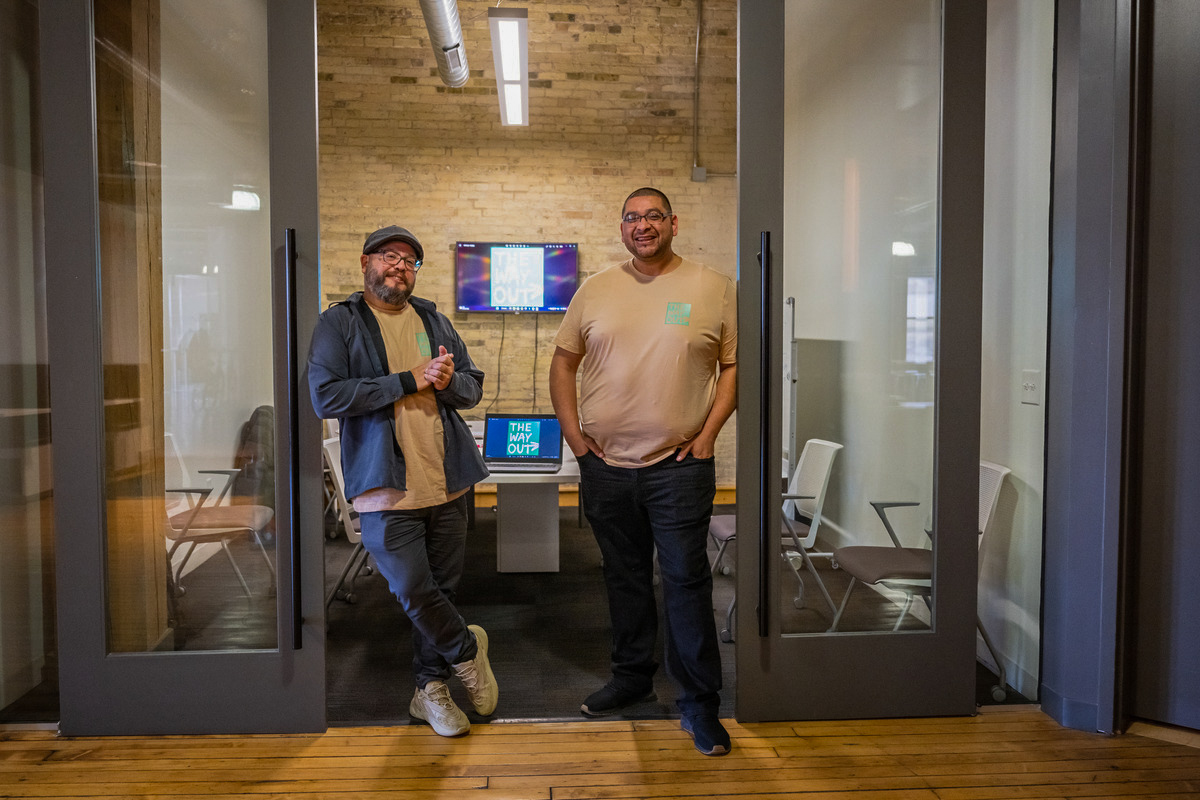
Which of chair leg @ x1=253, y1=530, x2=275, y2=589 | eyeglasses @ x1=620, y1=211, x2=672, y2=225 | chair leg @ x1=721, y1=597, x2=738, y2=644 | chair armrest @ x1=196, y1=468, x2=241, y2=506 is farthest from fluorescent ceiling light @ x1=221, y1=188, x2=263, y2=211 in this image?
chair leg @ x1=721, y1=597, x2=738, y2=644

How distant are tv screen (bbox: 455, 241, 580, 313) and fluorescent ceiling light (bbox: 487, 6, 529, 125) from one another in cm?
115

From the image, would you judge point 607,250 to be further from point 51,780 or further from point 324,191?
point 51,780

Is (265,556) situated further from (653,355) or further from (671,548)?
(653,355)

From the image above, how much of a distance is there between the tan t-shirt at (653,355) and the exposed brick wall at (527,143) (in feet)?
15.1

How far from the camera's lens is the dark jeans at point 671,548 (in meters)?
2.45

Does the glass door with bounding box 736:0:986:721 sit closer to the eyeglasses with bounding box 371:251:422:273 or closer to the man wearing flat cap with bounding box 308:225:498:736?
the man wearing flat cap with bounding box 308:225:498:736

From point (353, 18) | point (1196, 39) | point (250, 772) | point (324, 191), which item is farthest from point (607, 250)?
point (250, 772)

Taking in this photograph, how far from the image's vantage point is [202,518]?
8.27 feet

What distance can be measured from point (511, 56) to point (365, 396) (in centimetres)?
343

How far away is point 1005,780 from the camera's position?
2.24 meters

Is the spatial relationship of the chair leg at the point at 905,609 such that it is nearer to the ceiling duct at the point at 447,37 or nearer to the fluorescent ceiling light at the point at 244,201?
the fluorescent ceiling light at the point at 244,201

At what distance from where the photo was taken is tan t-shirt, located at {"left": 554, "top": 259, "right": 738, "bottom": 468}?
243 centimetres

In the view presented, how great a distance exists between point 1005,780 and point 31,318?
11.2ft

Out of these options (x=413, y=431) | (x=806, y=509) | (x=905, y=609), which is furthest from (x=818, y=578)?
(x=413, y=431)
